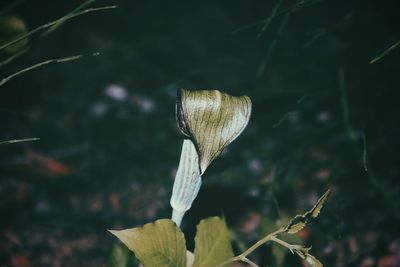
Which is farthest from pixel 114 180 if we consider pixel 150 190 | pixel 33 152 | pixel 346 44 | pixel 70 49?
pixel 346 44

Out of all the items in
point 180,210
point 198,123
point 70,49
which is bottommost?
point 70,49

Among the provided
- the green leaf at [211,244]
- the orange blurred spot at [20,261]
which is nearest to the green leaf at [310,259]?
the green leaf at [211,244]

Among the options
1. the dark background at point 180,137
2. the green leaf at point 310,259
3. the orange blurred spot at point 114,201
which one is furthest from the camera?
the orange blurred spot at point 114,201

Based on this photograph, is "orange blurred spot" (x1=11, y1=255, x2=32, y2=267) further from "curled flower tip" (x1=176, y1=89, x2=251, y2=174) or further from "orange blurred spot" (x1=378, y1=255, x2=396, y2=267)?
"orange blurred spot" (x1=378, y1=255, x2=396, y2=267)

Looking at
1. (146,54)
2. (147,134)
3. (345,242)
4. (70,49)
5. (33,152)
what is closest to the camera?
(345,242)

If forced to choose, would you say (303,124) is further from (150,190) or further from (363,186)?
(150,190)

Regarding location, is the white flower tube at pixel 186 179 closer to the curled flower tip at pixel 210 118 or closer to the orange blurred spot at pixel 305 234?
the curled flower tip at pixel 210 118

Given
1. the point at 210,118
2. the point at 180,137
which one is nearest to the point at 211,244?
the point at 210,118
